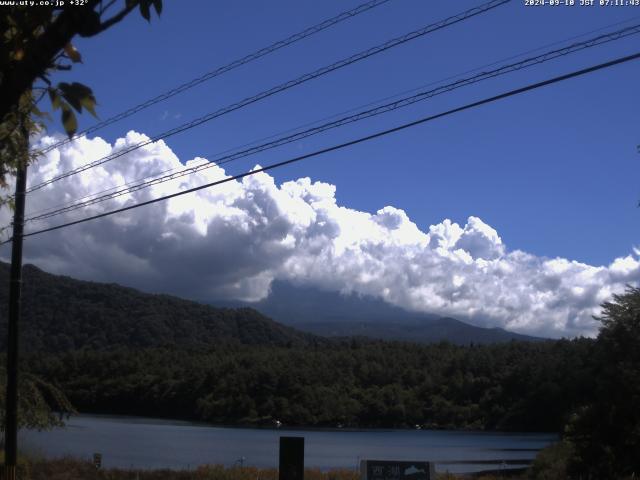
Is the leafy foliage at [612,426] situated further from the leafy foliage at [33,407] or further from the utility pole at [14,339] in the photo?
the utility pole at [14,339]

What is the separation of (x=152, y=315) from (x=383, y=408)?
6836cm

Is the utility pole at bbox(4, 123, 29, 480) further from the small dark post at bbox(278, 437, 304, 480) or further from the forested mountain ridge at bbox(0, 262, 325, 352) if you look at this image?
the forested mountain ridge at bbox(0, 262, 325, 352)

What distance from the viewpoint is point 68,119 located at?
17.5 feet

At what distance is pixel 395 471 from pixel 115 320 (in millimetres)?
136652

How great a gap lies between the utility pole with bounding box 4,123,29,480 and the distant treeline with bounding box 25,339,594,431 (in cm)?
6469

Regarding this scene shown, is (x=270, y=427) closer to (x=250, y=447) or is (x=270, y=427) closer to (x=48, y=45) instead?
(x=250, y=447)

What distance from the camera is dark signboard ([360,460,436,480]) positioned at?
45.3ft

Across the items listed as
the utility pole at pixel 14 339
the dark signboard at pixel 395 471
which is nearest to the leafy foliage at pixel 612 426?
the dark signboard at pixel 395 471

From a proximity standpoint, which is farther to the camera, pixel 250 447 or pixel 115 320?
pixel 115 320

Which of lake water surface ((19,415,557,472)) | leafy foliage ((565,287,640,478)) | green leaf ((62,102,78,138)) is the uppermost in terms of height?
green leaf ((62,102,78,138))

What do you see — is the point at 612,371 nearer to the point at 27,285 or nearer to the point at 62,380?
the point at 62,380

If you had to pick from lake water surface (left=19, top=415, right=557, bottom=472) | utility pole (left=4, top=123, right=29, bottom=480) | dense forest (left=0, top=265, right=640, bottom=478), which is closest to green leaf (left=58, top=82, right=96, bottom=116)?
utility pole (left=4, top=123, right=29, bottom=480)

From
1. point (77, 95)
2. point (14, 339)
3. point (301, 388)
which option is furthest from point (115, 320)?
point (77, 95)

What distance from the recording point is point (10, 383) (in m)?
19.6
